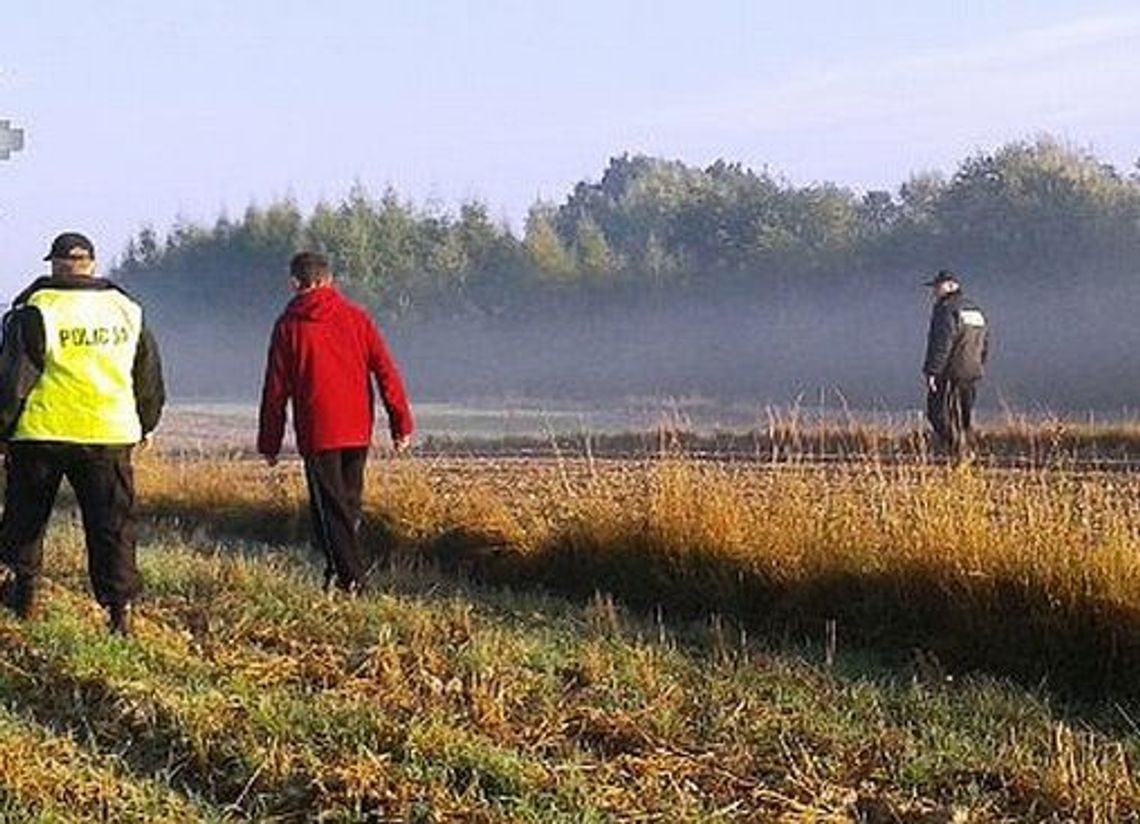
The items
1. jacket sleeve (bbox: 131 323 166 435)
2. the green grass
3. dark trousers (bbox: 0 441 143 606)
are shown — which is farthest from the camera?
jacket sleeve (bbox: 131 323 166 435)

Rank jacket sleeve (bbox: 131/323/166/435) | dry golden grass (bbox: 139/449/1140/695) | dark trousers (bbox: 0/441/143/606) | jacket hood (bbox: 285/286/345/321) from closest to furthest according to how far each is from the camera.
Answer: dry golden grass (bbox: 139/449/1140/695) < dark trousers (bbox: 0/441/143/606) < jacket sleeve (bbox: 131/323/166/435) < jacket hood (bbox: 285/286/345/321)

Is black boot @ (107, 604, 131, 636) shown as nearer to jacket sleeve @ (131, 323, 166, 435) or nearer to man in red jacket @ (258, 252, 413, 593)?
jacket sleeve @ (131, 323, 166, 435)

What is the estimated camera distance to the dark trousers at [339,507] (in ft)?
33.0

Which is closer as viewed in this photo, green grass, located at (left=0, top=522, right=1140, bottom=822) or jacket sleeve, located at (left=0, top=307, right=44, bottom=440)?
green grass, located at (left=0, top=522, right=1140, bottom=822)

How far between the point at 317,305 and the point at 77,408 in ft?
5.83

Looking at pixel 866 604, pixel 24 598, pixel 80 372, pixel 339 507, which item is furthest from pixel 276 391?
pixel 866 604

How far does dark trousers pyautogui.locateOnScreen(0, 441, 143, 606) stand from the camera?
29.0 ft

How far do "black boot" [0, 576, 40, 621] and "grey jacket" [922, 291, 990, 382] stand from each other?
9.52m

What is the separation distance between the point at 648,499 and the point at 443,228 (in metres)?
57.3

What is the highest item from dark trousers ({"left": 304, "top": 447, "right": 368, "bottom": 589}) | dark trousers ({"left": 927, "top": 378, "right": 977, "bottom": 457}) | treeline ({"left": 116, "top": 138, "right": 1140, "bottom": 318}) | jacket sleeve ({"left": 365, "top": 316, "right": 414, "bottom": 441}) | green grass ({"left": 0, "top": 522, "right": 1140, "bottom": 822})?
treeline ({"left": 116, "top": 138, "right": 1140, "bottom": 318})

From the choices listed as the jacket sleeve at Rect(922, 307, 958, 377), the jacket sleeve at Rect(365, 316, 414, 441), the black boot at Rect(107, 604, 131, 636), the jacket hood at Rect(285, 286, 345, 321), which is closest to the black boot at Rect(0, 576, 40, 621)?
the black boot at Rect(107, 604, 131, 636)

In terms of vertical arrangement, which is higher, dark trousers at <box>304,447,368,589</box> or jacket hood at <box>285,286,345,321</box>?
jacket hood at <box>285,286,345,321</box>

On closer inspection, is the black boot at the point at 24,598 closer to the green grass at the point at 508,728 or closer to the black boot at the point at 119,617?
the green grass at the point at 508,728

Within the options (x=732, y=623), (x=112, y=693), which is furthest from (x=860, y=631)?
(x=112, y=693)
